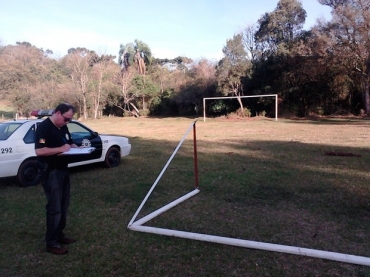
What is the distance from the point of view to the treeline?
95.5 feet

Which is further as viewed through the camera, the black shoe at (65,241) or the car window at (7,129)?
the car window at (7,129)

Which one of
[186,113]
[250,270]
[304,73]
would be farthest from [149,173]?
[186,113]

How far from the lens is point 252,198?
19.5ft

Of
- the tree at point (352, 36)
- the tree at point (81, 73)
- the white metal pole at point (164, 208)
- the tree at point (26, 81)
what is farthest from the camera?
the tree at point (26, 81)

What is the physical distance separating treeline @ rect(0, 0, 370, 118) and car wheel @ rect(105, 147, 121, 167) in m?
25.5

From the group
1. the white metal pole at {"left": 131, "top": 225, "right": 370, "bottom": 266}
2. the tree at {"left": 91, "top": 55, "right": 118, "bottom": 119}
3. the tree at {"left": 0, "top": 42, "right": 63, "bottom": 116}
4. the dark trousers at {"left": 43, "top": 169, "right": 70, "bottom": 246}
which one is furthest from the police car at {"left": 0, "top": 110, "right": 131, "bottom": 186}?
the tree at {"left": 0, "top": 42, "right": 63, "bottom": 116}

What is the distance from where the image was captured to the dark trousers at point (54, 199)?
12.3 ft

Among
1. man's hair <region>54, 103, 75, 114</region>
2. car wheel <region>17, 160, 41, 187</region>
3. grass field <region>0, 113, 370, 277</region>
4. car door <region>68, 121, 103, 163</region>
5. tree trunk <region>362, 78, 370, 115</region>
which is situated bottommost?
grass field <region>0, 113, 370, 277</region>

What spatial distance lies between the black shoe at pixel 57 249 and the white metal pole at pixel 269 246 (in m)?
1.01

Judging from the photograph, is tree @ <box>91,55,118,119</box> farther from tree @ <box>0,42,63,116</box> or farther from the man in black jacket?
the man in black jacket

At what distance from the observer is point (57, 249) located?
3.86 metres

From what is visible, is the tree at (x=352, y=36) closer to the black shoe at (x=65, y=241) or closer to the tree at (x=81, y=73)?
the black shoe at (x=65, y=241)

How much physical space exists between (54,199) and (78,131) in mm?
4596

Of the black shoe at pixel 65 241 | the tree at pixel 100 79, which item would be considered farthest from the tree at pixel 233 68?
the black shoe at pixel 65 241
